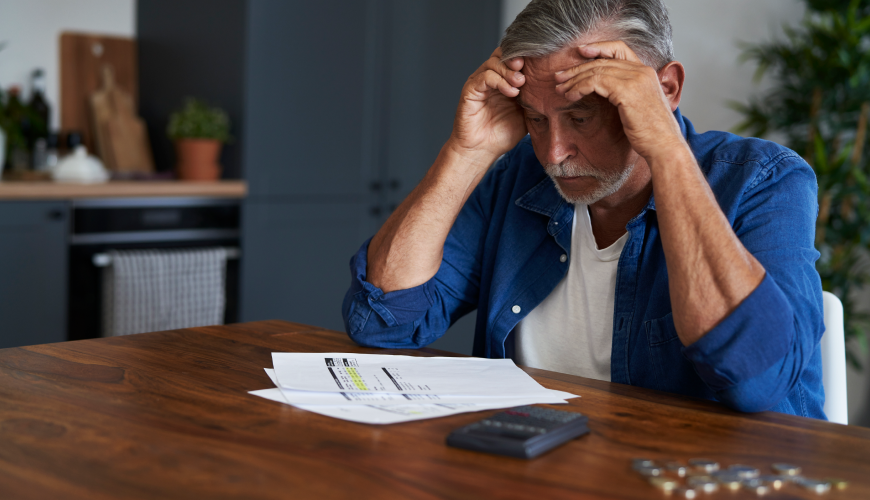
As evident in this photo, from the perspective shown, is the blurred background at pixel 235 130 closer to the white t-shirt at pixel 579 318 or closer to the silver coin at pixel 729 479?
the white t-shirt at pixel 579 318

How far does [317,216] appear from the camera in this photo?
312cm

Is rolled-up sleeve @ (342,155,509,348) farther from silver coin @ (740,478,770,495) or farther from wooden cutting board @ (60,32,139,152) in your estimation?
wooden cutting board @ (60,32,139,152)

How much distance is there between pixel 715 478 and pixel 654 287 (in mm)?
515

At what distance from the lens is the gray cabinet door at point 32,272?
2.38m

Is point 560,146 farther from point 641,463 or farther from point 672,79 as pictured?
point 641,463

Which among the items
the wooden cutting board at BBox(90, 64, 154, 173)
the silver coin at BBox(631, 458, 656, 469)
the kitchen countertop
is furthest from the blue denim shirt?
the wooden cutting board at BBox(90, 64, 154, 173)

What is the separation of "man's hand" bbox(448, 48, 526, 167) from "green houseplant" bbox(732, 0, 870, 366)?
1.79 m

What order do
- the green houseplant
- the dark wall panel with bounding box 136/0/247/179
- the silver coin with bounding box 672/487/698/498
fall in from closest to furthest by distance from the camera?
the silver coin with bounding box 672/487/698/498
the green houseplant
the dark wall panel with bounding box 136/0/247/179

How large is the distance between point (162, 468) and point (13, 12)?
2778 millimetres

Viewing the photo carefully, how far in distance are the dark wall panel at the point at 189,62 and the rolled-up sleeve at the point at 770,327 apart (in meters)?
A: 2.18

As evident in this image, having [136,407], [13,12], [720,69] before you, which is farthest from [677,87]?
[13,12]

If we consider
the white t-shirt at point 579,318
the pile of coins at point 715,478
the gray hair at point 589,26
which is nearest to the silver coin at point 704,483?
the pile of coins at point 715,478

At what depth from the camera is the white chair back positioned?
119 centimetres

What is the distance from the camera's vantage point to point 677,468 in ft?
2.32
